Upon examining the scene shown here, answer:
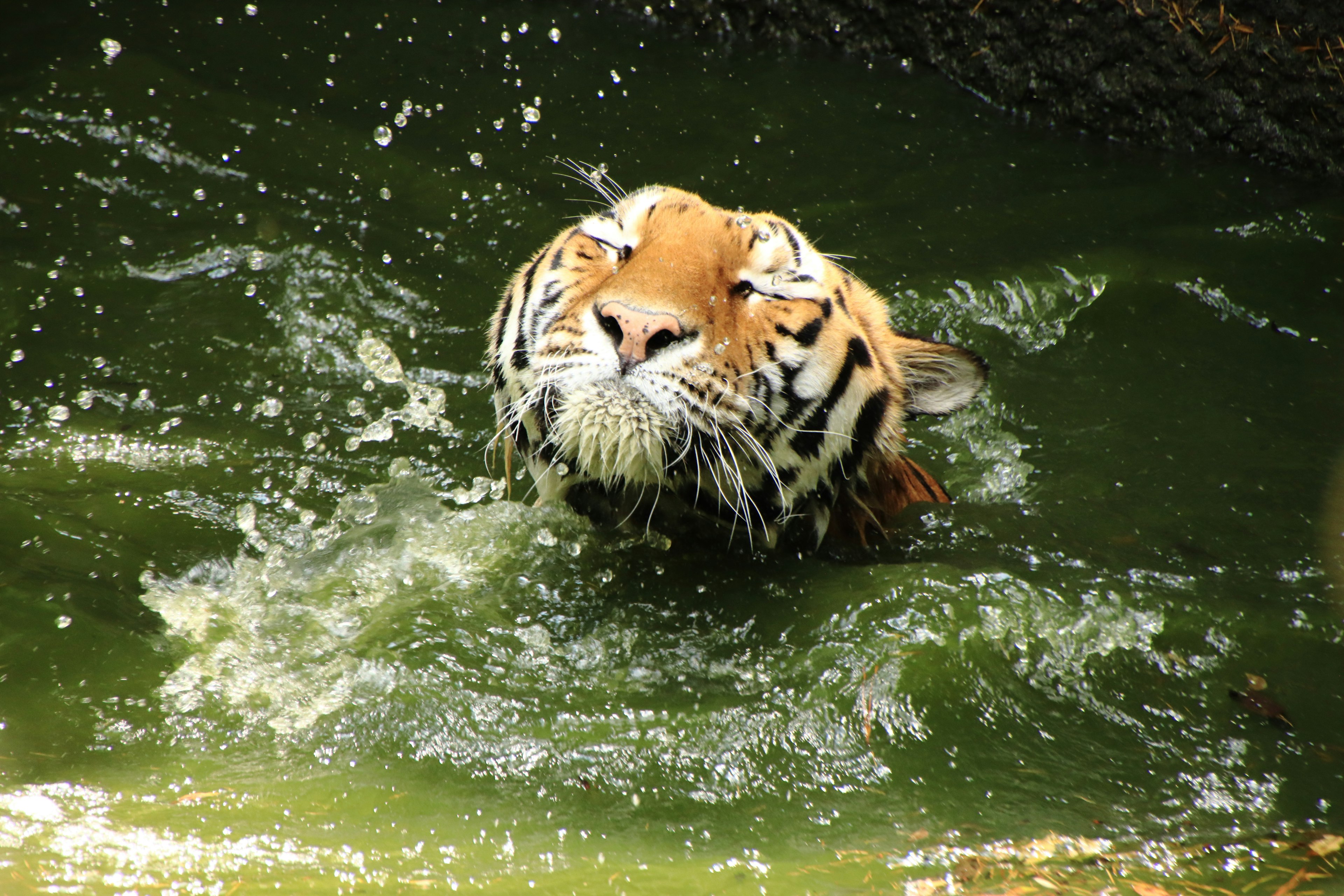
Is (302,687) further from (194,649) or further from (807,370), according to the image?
(807,370)

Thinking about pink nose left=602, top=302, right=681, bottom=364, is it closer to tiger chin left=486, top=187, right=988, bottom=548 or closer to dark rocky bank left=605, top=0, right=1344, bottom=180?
tiger chin left=486, top=187, right=988, bottom=548

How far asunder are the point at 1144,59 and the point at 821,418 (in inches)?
169

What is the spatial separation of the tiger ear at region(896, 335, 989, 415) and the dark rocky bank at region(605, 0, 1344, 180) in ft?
12.0

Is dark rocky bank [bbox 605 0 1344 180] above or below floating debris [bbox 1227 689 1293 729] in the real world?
above

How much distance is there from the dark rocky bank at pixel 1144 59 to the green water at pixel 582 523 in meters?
0.25

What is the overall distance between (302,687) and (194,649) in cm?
35

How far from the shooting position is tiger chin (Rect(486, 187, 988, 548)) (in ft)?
7.84

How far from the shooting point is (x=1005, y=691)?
2768mm

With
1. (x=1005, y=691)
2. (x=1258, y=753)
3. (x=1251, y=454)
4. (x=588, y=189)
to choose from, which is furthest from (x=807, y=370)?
(x=588, y=189)

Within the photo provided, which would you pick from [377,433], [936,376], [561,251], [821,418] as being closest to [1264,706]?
[936,376]

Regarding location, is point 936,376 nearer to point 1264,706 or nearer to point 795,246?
point 795,246

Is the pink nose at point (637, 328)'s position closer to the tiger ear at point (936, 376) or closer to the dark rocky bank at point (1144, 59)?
the tiger ear at point (936, 376)

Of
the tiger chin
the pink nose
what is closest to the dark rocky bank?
the tiger chin

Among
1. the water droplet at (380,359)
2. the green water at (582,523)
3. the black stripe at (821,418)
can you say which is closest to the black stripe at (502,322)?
the green water at (582,523)
